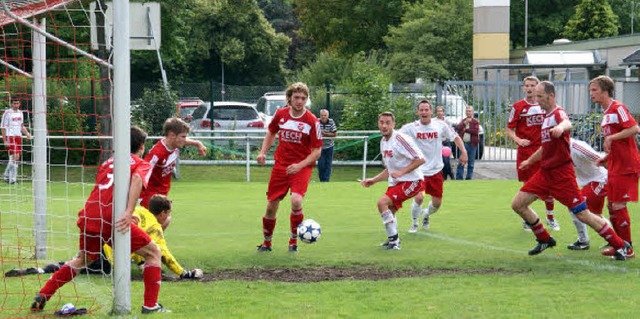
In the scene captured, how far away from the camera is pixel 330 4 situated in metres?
60.7

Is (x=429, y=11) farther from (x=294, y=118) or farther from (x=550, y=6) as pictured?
(x=294, y=118)

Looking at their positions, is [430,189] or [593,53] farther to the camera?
[593,53]

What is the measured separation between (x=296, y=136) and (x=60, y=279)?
14.3 ft

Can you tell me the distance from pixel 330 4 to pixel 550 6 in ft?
51.7

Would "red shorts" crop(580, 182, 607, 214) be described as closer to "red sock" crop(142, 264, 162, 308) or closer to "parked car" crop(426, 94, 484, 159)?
"red sock" crop(142, 264, 162, 308)

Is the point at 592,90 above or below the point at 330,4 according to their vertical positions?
below

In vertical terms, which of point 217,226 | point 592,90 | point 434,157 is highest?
point 592,90

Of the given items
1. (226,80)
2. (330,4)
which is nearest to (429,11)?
(330,4)

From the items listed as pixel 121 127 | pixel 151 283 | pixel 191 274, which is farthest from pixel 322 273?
pixel 121 127

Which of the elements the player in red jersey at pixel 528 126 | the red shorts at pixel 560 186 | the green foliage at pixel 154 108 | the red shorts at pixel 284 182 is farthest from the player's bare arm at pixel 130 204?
the green foliage at pixel 154 108

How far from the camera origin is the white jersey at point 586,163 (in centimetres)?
1170

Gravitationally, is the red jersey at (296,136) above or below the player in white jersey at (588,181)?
above

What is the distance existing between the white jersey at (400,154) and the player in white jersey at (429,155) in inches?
47.2

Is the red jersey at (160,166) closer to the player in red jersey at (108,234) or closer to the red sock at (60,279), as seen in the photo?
the player in red jersey at (108,234)
